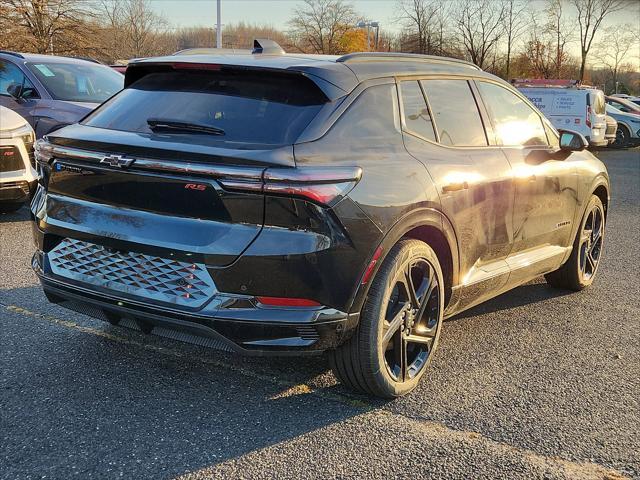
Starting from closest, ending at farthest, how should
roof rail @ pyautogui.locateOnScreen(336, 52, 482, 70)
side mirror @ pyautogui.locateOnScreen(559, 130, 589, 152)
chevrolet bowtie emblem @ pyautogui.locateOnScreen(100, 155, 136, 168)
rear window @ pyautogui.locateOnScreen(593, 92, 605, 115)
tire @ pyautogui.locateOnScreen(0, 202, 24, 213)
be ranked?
chevrolet bowtie emblem @ pyautogui.locateOnScreen(100, 155, 136, 168) < roof rail @ pyautogui.locateOnScreen(336, 52, 482, 70) < side mirror @ pyautogui.locateOnScreen(559, 130, 589, 152) < tire @ pyautogui.locateOnScreen(0, 202, 24, 213) < rear window @ pyautogui.locateOnScreen(593, 92, 605, 115)

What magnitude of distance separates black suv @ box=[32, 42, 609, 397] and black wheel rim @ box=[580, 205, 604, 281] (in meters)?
1.83

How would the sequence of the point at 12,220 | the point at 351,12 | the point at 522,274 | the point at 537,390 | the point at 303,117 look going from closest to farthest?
1. the point at 303,117
2. the point at 537,390
3. the point at 522,274
4. the point at 12,220
5. the point at 351,12

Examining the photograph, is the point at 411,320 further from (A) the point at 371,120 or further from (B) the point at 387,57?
(B) the point at 387,57

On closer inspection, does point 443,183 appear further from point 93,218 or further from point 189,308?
point 93,218

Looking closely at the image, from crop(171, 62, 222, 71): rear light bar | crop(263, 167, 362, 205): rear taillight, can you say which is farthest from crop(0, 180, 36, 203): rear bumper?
crop(263, 167, 362, 205): rear taillight

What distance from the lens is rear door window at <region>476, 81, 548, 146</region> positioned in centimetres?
422

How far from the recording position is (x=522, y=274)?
4.34 m

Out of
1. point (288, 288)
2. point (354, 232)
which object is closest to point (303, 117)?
point (354, 232)

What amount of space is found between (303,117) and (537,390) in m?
1.90

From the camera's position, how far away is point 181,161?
274cm

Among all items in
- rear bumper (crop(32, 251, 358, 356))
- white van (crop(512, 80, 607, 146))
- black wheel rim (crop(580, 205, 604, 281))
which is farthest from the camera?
white van (crop(512, 80, 607, 146))

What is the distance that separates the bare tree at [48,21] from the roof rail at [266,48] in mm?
24381

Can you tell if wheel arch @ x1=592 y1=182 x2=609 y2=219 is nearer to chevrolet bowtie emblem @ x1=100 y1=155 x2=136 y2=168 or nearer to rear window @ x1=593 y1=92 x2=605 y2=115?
chevrolet bowtie emblem @ x1=100 y1=155 x2=136 y2=168

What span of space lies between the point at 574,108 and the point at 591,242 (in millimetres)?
14004
